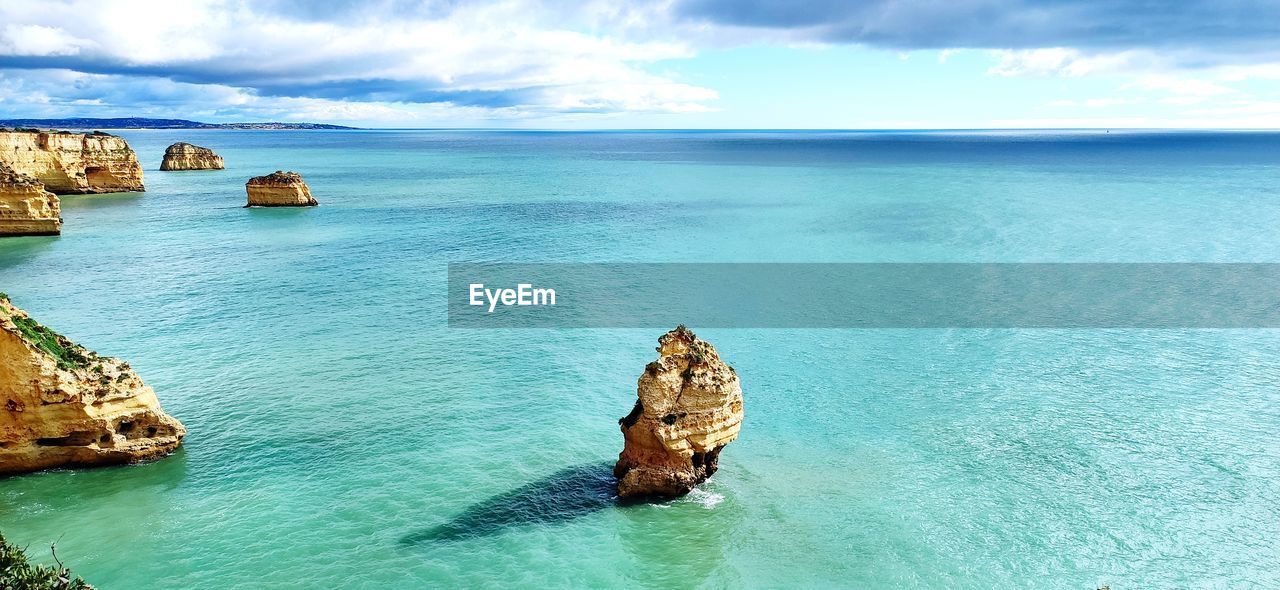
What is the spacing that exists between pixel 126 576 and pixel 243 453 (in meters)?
8.08

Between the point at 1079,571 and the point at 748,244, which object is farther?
the point at 748,244

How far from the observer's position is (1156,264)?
6494 cm

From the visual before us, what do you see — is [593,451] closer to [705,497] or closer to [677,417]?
[705,497]

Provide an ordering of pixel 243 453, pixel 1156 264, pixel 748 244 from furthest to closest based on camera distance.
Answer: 1. pixel 748 244
2. pixel 1156 264
3. pixel 243 453

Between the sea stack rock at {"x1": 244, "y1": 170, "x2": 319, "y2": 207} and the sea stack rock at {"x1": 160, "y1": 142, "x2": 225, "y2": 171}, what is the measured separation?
73.4m

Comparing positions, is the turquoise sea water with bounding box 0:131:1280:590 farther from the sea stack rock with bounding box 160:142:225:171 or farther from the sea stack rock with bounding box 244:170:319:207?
the sea stack rock with bounding box 160:142:225:171

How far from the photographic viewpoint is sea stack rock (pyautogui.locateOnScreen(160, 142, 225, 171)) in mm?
158625

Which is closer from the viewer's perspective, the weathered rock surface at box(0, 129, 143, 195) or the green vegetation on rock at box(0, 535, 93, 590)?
the green vegetation on rock at box(0, 535, 93, 590)

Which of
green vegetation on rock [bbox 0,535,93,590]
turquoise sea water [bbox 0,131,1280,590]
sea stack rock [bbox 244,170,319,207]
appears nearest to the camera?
green vegetation on rock [bbox 0,535,93,590]

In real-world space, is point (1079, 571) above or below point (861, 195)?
below

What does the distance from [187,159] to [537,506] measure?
162037 millimetres

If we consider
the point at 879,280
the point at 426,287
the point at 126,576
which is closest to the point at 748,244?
the point at 879,280

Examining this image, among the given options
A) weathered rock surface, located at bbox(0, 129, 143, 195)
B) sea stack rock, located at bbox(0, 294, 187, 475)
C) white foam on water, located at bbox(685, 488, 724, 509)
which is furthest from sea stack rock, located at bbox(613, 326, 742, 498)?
weathered rock surface, located at bbox(0, 129, 143, 195)

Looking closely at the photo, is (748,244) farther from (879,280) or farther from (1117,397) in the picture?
(1117,397)
